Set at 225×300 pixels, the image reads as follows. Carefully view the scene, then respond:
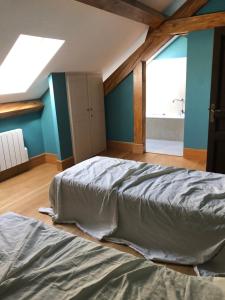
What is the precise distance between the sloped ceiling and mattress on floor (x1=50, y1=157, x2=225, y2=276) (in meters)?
1.48

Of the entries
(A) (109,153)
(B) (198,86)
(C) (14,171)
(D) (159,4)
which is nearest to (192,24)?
(D) (159,4)

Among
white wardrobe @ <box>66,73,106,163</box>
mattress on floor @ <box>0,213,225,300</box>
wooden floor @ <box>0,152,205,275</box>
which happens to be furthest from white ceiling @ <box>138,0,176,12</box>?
mattress on floor @ <box>0,213,225,300</box>

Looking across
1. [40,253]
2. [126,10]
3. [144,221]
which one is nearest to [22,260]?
[40,253]

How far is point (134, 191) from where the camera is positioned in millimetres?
2043

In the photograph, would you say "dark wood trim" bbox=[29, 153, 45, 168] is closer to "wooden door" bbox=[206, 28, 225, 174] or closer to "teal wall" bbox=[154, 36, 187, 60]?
"wooden door" bbox=[206, 28, 225, 174]

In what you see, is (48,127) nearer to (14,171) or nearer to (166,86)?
(14,171)

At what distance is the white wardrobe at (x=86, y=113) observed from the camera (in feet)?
12.8

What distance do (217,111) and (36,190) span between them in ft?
8.02

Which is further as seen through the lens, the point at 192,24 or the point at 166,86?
the point at 166,86

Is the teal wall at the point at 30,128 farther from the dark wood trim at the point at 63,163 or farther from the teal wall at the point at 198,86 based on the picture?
the teal wall at the point at 198,86

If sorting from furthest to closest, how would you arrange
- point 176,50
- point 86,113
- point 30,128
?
1. point 176,50
2. point 86,113
3. point 30,128

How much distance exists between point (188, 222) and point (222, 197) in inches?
12.6

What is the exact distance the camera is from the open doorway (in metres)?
5.10

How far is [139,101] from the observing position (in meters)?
4.39
